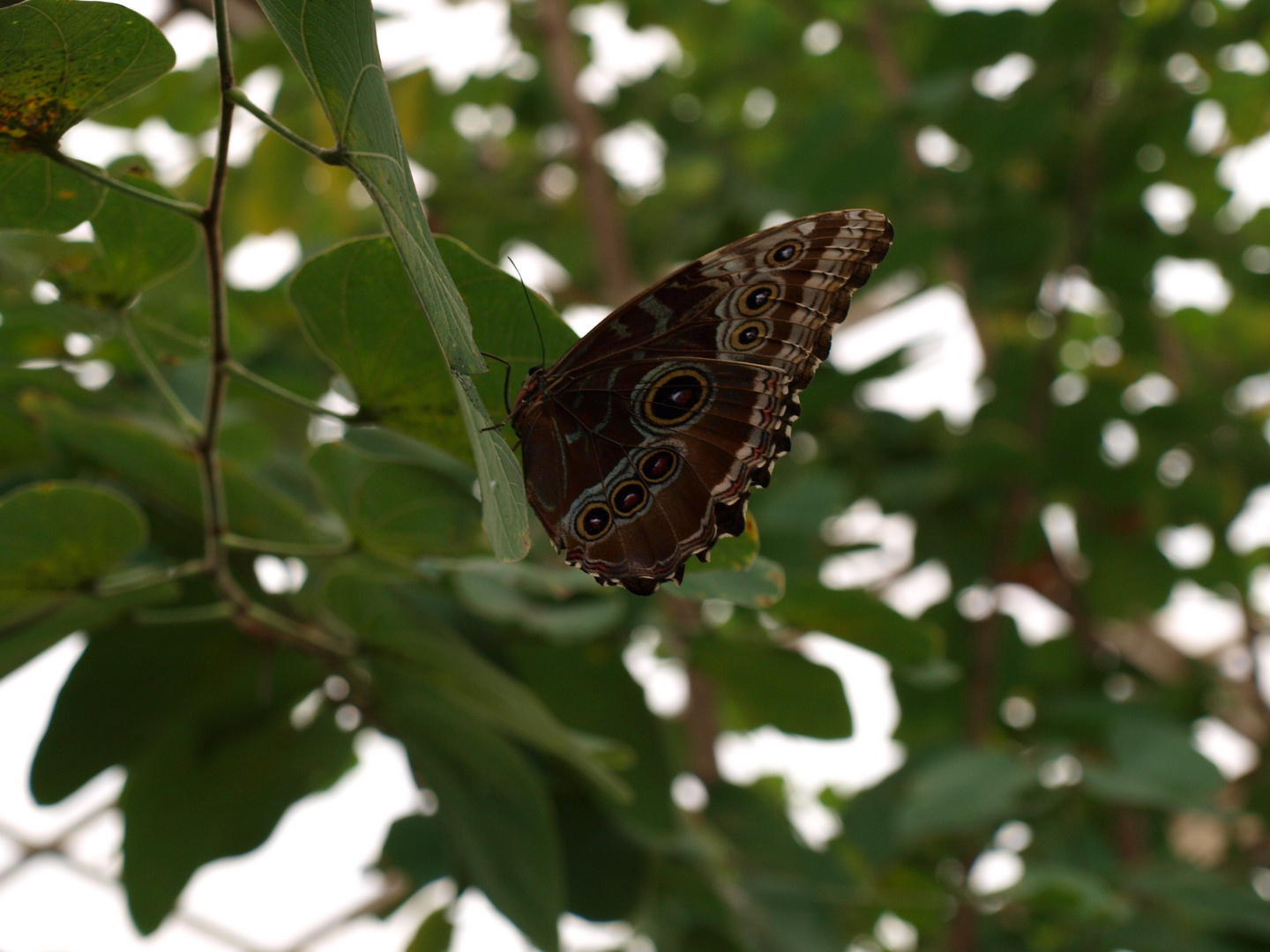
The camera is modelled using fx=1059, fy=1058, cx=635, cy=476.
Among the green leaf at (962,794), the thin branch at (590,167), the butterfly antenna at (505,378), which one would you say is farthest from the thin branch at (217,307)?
the thin branch at (590,167)

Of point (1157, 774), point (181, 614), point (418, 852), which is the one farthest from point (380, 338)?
point (1157, 774)

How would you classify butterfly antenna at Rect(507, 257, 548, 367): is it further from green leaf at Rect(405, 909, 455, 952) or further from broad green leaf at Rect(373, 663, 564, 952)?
green leaf at Rect(405, 909, 455, 952)

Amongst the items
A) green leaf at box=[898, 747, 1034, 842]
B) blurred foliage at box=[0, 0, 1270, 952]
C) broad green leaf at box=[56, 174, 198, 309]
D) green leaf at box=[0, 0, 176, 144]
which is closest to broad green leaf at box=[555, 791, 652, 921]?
blurred foliage at box=[0, 0, 1270, 952]

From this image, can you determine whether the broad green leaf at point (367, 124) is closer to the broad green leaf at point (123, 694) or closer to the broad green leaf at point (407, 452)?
the broad green leaf at point (407, 452)

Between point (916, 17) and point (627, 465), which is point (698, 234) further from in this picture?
point (627, 465)

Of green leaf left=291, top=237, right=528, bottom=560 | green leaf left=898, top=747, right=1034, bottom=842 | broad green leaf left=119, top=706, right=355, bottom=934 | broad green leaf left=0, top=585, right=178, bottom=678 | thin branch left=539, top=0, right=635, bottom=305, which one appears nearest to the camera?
green leaf left=291, top=237, right=528, bottom=560

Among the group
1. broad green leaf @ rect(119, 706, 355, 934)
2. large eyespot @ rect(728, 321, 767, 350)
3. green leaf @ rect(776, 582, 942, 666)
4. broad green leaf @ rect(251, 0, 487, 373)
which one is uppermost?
broad green leaf @ rect(251, 0, 487, 373)

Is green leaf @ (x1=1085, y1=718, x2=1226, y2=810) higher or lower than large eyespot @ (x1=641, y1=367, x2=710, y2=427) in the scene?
lower
